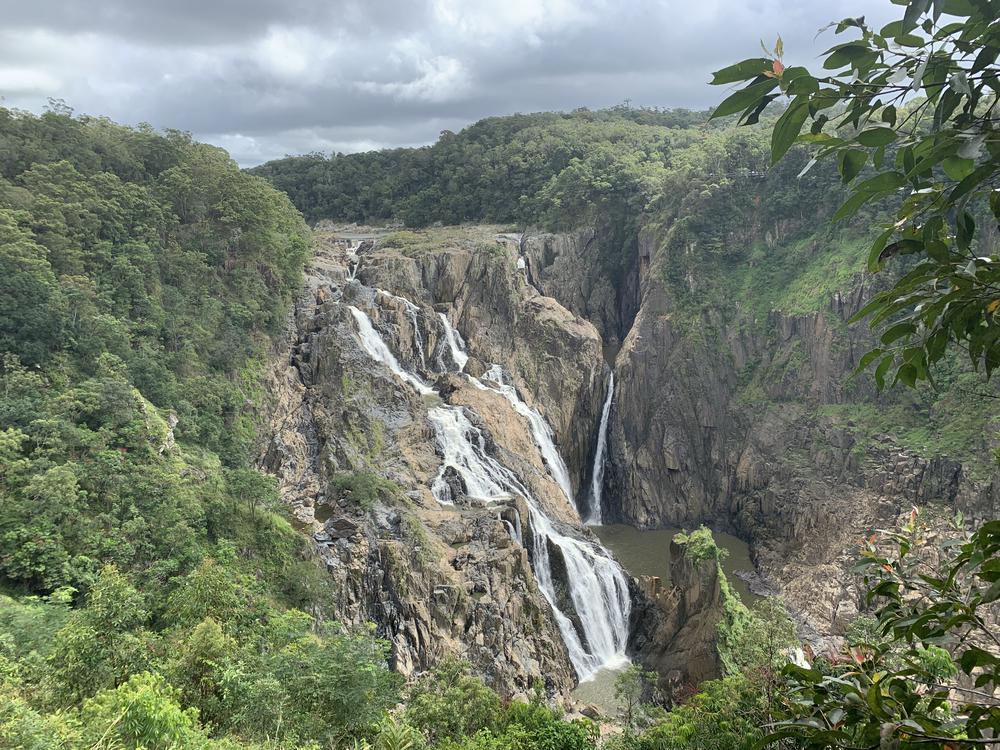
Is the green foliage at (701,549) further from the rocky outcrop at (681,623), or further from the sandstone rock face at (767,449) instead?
the sandstone rock face at (767,449)

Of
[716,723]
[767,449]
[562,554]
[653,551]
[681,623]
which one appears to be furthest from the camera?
[767,449]

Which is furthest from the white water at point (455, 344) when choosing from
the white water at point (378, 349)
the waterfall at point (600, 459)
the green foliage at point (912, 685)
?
the green foliage at point (912, 685)

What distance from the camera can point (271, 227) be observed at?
2775cm

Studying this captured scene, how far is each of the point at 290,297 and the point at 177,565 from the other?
51.7 ft

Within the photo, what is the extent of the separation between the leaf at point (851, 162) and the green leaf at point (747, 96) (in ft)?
1.12

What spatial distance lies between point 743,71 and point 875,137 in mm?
438

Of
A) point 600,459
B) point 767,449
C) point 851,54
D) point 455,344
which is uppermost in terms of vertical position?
point 851,54

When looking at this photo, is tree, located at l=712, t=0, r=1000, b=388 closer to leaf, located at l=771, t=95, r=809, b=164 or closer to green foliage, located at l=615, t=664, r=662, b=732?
leaf, located at l=771, t=95, r=809, b=164

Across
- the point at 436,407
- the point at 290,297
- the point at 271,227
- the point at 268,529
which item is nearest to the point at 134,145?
the point at 271,227

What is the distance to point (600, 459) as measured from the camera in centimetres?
3275

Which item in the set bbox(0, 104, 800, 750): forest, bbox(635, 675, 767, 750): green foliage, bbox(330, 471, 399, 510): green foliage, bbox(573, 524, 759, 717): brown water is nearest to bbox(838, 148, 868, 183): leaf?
bbox(0, 104, 800, 750): forest

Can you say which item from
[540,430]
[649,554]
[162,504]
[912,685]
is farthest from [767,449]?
[912,685]

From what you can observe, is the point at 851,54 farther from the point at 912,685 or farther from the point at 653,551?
the point at 653,551

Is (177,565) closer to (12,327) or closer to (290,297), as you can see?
(12,327)
